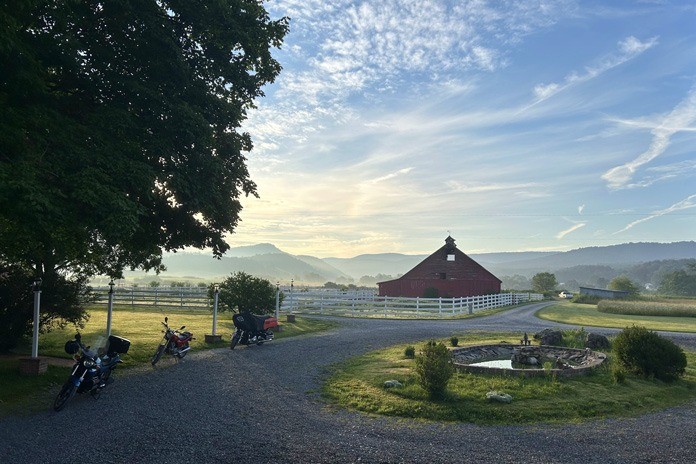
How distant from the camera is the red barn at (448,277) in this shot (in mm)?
48031

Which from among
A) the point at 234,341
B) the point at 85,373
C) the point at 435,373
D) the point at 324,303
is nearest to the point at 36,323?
the point at 85,373

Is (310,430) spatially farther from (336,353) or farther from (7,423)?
(336,353)

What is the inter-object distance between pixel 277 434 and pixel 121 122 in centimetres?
766

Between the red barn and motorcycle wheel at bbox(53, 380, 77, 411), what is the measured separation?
41.8m

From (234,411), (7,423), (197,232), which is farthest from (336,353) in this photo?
(7,423)

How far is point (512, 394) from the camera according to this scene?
9.36 m

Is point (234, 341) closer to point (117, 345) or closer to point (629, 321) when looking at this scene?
point (117, 345)

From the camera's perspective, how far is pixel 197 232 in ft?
45.6

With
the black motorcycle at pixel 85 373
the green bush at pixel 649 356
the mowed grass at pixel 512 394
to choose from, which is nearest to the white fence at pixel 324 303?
the mowed grass at pixel 512 394

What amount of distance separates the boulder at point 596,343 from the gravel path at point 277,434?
23.0 ft

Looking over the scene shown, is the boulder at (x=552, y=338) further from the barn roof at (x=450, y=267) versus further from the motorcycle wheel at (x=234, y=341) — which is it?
the barn roof at (x=450, y=267)

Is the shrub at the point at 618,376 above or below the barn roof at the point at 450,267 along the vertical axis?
below

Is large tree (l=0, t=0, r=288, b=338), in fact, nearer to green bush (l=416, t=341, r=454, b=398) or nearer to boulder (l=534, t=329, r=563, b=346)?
green bush (l=416, t=341, r=454, b=398)

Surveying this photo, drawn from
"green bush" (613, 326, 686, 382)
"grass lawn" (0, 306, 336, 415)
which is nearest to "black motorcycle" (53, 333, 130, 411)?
"grass lawn" (0, 306, 336, 415)
